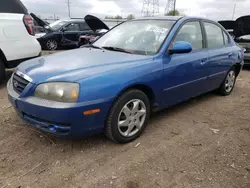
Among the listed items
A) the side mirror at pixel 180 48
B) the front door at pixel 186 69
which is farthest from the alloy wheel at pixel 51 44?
the side mirror at pixel 180 48

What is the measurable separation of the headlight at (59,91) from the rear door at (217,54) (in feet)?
7.79

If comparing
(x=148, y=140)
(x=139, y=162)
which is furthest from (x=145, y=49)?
(x=139, y=162)

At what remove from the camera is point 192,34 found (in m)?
3.80

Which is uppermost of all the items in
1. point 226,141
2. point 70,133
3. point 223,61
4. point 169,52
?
point 169,52

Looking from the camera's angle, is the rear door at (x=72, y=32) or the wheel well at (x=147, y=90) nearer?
the wheel well at (x=147, y=90)

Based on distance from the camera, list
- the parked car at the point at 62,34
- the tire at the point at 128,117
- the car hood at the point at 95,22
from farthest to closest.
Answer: the parked car at the point at 62,34 < the car hood at the point at 95,22 < the tire at the point at 128,117

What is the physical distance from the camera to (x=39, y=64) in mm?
2963

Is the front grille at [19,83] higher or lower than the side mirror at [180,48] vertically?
lower

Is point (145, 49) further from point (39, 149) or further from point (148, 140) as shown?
point (39, 149)

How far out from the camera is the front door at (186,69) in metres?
3.27

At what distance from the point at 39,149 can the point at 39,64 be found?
1.02m

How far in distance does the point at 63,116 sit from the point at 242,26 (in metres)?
7.87

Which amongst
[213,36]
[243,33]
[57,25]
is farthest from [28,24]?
[57,25]

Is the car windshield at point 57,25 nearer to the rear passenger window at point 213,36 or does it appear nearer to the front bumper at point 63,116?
the rear passenger window at point 213,36
